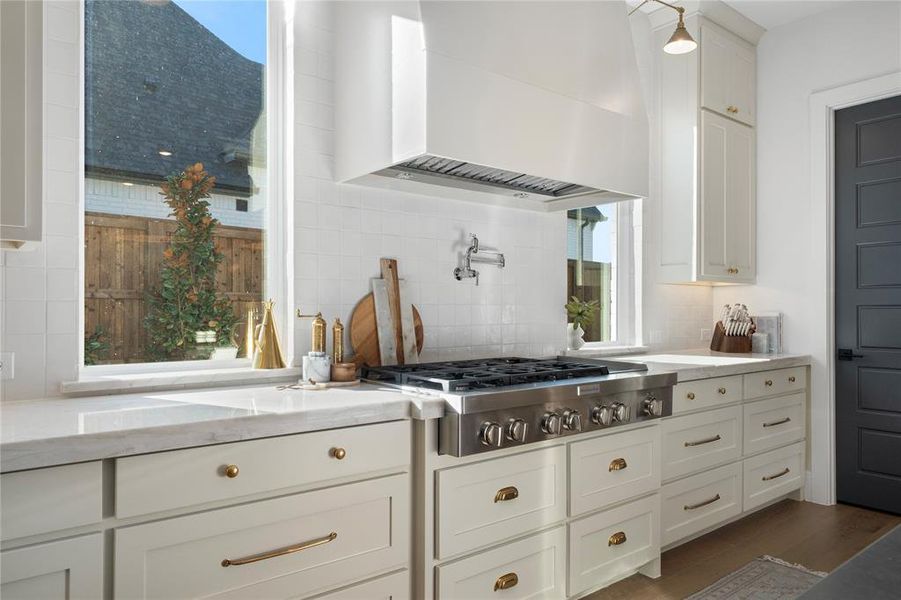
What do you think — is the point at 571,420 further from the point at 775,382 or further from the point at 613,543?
the point at 775,382

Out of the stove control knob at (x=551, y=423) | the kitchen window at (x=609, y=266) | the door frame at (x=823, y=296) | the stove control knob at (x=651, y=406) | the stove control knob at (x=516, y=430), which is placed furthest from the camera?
the door frame at (x=823, y=296)

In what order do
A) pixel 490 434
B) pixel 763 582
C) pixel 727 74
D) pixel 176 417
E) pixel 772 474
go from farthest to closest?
pixel 727 74 < pixel 772 474 < pixel 763 582 < pixel 490 434 < pixel 176 417

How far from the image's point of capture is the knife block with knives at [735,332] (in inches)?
155

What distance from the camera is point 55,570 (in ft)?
4.31

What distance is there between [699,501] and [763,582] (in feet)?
1.47

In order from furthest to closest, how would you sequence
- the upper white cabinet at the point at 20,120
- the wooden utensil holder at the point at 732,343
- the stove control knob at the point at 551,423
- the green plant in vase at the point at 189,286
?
the wooden utensil holder at the point at 732,343, the green plant in vase at the point at 189,286, the stove control knob at the point at 551,423, the upper white cabinet at the point at 20,120

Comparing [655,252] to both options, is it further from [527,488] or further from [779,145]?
[527,488]

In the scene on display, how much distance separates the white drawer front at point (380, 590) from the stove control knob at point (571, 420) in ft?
2.42

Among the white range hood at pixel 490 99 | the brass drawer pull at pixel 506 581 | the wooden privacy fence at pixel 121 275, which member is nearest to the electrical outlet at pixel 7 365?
the wooden privacy fence at pixel 121 275

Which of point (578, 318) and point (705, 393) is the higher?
point (578, 318)

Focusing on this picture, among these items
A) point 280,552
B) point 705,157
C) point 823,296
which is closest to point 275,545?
point 280,552

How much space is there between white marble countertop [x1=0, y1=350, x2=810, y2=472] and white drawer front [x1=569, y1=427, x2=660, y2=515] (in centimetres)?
71

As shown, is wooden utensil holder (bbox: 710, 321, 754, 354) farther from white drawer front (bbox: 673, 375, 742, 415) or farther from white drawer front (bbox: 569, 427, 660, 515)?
white drawer front (bbox: 569, 427, 660, 515)

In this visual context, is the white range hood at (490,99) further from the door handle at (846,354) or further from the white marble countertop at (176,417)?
the door handle at (846,354)
